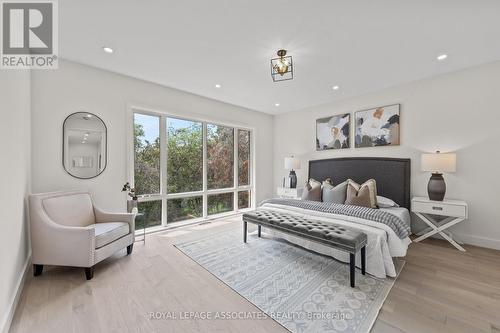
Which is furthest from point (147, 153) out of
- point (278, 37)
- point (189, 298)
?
point (278, 37)

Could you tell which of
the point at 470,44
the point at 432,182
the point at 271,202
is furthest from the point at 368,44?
the point at 271,202

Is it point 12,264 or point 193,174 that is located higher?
point 193,174

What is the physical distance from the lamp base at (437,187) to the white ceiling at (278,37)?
65.0 inches

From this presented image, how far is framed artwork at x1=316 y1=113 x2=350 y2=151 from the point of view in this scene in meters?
4.35

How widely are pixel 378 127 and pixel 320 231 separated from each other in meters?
2.74

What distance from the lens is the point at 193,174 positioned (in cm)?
432

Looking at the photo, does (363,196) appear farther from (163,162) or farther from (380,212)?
(163,162)

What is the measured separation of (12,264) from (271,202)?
3.10m

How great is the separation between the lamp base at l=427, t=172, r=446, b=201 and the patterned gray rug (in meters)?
1.31

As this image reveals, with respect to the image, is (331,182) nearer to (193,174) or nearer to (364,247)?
(364,247)

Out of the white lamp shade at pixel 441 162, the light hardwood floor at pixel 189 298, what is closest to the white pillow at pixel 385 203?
the white lamp shade at pixel 441 162

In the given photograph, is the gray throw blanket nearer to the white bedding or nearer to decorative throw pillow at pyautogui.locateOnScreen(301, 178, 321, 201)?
the white bedding

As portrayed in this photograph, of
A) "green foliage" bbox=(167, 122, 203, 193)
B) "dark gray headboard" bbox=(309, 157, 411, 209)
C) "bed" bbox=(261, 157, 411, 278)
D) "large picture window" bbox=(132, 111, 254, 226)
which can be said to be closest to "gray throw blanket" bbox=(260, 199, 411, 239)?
"bed" bbox=(261, 157, 411, 278)

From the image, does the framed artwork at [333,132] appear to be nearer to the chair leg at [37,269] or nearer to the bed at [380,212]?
the bed at [380,212]
